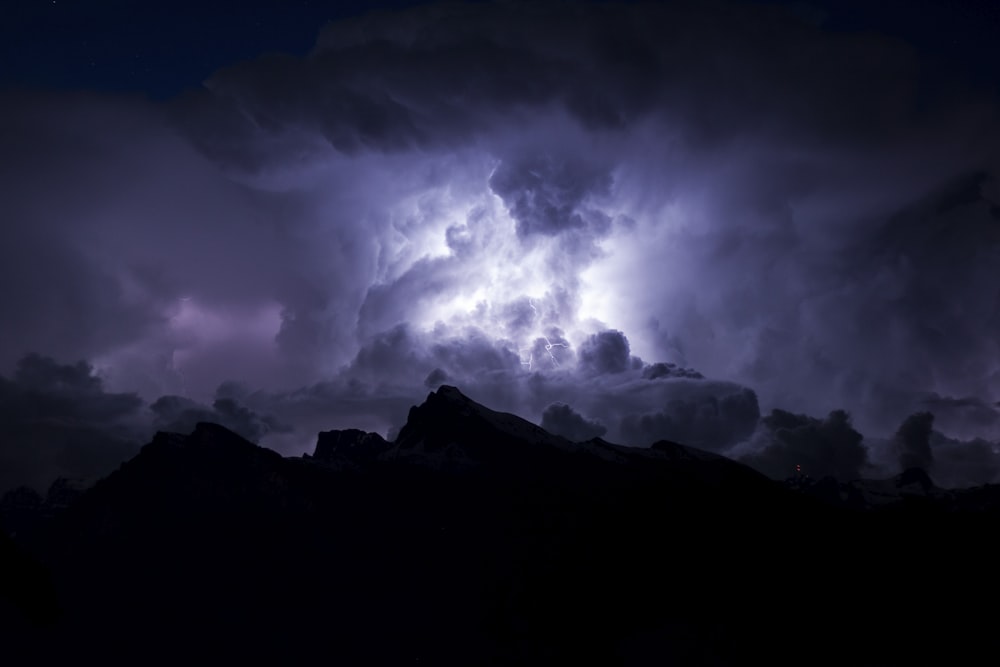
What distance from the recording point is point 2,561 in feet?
36.2

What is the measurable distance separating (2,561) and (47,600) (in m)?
1.00

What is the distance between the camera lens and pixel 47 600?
11508 mm
